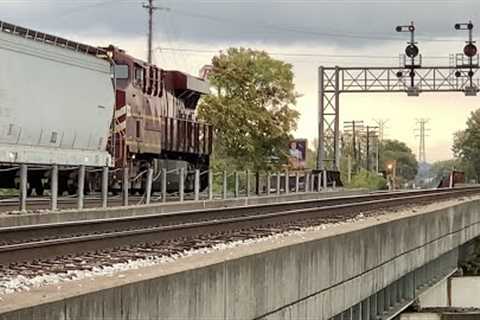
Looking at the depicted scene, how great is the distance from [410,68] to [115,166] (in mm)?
30568

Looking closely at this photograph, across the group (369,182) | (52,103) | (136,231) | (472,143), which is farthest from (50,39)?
(472,143)

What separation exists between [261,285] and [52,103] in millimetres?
16454

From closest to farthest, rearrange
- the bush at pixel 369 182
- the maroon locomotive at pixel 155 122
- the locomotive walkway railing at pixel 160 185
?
the locomotive walkway railing at pixel 160 185
the maroon locomotive at pixel 155 122
the bush at pixel 369 182

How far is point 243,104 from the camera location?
65.8 meters

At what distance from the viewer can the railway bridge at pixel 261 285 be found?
247 inches

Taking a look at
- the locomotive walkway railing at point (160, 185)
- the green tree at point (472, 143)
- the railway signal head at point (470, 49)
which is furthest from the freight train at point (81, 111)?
the green tree at point (472, 143)

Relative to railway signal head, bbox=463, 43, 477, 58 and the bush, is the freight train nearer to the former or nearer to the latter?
railway signal head, bbox=463, 43, 477, 58

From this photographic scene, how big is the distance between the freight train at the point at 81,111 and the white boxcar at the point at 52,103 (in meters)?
0.02

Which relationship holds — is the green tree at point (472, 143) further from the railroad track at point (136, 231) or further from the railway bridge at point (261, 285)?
the railway bridge at point (261, 285)

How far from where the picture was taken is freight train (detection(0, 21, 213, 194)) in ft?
72.3

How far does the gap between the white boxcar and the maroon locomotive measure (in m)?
1.19

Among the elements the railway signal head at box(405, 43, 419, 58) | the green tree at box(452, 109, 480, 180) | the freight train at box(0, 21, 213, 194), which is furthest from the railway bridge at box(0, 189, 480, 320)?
the green tree at box(452, 109, 480, 180)

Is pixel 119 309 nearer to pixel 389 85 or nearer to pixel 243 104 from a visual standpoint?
pixel 389 85

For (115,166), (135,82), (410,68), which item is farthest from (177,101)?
(410,68)
